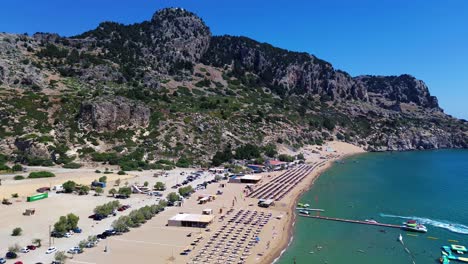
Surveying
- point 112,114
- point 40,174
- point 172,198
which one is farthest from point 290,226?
point 112,114

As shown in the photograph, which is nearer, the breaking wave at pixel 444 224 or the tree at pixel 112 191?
the breaking wave at pixel 444 224

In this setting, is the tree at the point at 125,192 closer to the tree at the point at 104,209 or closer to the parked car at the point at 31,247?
the tree at the point at 104,209

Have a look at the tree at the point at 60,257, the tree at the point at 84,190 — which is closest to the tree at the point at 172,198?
the tree at the point at 84,190

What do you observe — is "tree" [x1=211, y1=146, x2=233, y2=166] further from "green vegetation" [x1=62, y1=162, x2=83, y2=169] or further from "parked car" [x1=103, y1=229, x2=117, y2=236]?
"parked car" [x1=103, y1=229, x2=117, y2=236]

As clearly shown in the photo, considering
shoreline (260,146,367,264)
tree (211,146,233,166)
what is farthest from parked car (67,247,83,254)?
tree (211,146,233,166)

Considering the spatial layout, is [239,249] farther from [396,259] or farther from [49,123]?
[49,123]
